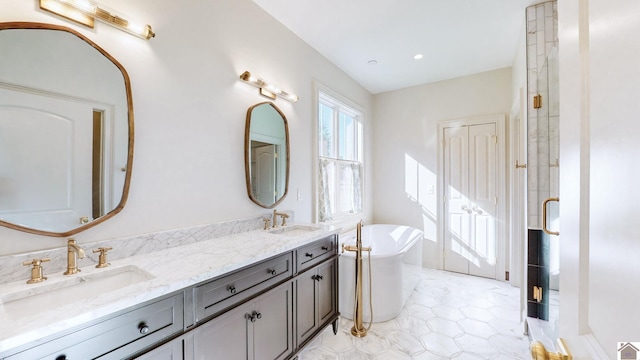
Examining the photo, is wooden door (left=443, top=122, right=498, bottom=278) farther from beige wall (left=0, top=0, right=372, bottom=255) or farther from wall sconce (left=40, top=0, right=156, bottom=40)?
wall sconce (left=40, top=0, right=156, bottom=40)

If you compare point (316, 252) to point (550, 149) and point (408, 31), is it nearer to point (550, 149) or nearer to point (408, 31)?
point (550, 149)

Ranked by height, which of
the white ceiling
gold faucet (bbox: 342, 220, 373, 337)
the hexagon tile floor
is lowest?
the hexagon tile floor

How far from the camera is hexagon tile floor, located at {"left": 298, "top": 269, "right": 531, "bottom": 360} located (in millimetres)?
2020

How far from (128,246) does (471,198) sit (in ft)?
12.4

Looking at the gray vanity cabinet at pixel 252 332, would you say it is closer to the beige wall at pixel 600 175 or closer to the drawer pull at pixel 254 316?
the drawer pull at pixel 254 316

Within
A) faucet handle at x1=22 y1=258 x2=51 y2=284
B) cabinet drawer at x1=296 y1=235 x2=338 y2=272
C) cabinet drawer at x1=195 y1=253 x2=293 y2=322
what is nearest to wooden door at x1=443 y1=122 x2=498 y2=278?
cabinet drawer at x1=296 y1=235 x2=338 y2=272

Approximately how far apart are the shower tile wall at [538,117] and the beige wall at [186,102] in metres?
2.12

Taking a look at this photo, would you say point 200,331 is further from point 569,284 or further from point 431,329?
point 431,329

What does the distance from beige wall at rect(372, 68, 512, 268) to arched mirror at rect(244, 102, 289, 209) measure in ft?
7.43

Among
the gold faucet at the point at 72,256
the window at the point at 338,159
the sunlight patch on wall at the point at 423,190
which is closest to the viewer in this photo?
the gold faucet at the point at 72,256

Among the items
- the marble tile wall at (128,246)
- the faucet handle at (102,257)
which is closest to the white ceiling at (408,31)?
the marble tile wall at (128,246)

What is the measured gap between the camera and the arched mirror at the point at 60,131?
1078 millimetres

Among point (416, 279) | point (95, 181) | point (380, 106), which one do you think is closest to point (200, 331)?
point (95, 181)

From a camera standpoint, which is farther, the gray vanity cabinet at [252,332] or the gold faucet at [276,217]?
the gold faucet at [276,217]
